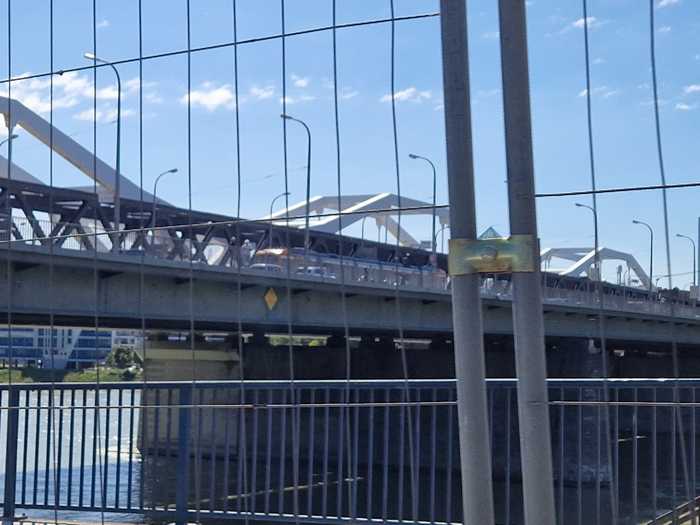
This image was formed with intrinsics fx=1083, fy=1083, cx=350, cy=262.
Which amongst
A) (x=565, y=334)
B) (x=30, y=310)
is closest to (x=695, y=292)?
(x=30, y=310)

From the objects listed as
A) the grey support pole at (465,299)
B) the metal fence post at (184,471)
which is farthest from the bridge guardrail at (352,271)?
the grey support pole at (465,299)

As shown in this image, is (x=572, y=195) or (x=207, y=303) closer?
(x=572, y=195)

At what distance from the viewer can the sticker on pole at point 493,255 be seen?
439 centimetres

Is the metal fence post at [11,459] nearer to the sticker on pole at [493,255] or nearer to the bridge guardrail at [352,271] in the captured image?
the bridge guardrail at [352,271]

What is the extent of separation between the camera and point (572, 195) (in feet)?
16.7

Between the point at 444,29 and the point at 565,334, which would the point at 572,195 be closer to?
the point at 444,29

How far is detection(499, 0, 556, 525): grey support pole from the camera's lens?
14.2 ft

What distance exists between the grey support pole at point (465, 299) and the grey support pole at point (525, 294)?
18cm

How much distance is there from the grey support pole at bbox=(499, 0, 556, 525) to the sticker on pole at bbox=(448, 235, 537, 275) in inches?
1.3

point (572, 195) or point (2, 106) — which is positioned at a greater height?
point (2, 106)

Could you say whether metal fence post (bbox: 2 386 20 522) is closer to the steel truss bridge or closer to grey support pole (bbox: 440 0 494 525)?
grey support pole (bbox: 440 0 494 525)

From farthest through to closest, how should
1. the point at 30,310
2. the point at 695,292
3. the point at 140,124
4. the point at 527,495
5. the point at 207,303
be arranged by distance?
the point at 207,303 → the point at 30,310 → the point at 140,124 → the point at 695,292 → the point at 527,495

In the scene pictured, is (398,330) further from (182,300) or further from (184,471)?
(182,300)

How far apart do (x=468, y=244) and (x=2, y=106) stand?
7.77 meters
